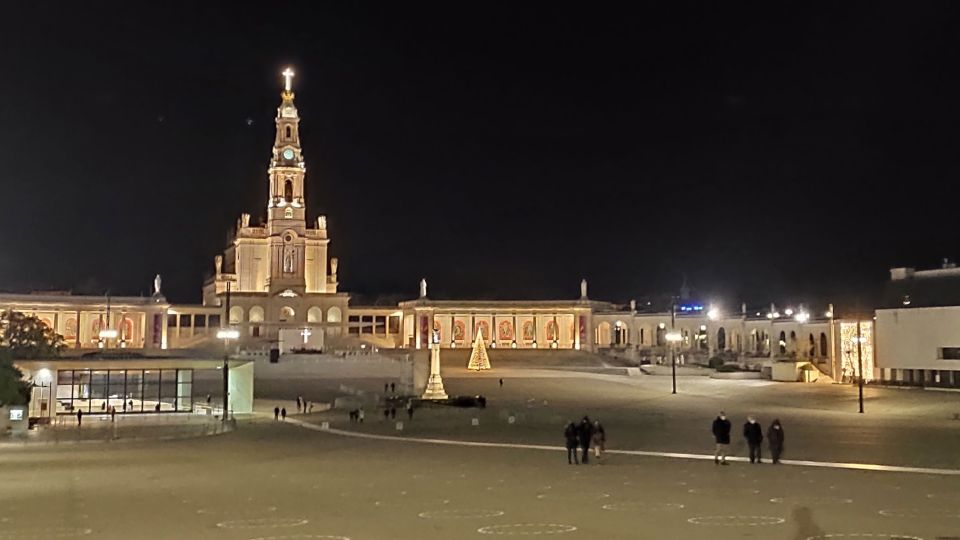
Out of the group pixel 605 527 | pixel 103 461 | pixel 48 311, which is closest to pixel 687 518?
pixel 605 527

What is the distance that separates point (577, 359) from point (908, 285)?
3121 centimetres

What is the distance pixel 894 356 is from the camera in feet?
Result: 213

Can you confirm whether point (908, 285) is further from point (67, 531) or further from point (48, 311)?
point (48, 311)

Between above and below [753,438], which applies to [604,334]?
above

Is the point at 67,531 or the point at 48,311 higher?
the point at 48,311

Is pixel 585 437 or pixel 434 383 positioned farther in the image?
pixel 434 383

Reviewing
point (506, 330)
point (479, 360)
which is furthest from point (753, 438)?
point (506, 330)

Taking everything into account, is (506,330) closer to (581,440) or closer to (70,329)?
(70,329)

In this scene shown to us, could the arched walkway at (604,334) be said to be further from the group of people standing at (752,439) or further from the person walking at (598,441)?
the group of people standing at (752,439)

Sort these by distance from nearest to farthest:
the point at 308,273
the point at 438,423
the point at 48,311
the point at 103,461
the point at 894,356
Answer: the point at 103,461, the point at 438,423, the point at 894,356, the point at 48,311, the point at 308,273

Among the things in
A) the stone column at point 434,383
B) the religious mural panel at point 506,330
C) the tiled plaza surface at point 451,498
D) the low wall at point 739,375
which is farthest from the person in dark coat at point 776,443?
the religious mural panel at point 506,330

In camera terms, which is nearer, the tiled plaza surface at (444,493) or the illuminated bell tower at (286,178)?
the tiled plaza surface at (444,493)

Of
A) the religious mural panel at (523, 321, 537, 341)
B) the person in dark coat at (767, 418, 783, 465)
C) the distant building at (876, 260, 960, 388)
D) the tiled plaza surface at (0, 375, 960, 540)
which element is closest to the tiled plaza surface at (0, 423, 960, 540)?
the tiled plaza surface at (0, 375, 960, 540)

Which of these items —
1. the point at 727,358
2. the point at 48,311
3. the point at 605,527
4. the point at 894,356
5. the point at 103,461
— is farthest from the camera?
the point at 48,311
